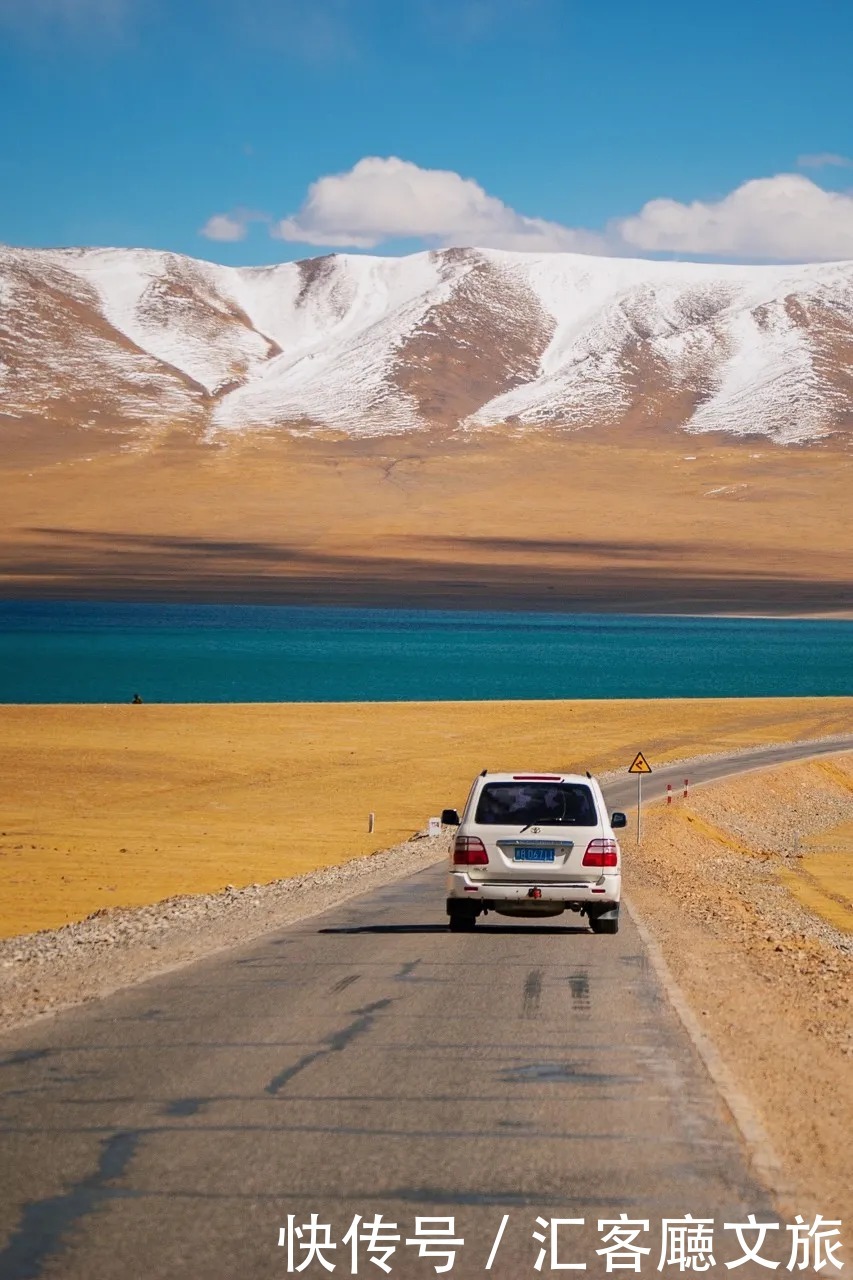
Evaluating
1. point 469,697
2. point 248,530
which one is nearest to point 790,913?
point 469,697

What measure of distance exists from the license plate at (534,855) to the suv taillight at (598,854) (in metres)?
0.37

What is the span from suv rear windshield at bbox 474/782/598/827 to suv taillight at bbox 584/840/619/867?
0.33 m

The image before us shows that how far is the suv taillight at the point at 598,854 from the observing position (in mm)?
16406

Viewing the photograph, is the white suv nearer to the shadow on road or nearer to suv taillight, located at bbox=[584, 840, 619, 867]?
suv taillight, located at bbox=[584, 840, 619, 867]

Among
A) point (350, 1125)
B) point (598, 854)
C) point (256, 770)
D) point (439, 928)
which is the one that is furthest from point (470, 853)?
point (256, 770)

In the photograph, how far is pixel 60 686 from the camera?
85.8 metres

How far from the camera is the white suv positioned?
16.5m

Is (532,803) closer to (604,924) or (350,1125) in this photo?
(604,924)

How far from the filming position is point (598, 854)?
53.9ft

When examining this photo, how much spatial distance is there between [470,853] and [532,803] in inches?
35.2

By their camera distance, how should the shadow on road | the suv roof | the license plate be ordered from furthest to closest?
1. the shadow on road
2. the suv roof
3. the license plate

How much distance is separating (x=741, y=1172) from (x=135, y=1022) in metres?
5.08

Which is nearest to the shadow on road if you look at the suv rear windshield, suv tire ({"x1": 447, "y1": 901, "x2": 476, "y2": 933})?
suv tire ({"x1": 447, "y1": 901, "x2": 476, "y2": 933})

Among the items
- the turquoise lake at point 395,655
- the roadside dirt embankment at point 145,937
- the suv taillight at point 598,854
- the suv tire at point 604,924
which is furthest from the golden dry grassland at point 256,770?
the turquoise lake at point 395,655
